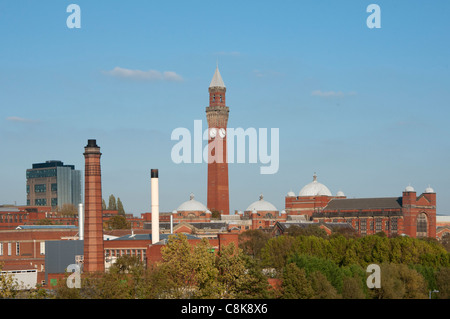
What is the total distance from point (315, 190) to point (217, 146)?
1130 inches

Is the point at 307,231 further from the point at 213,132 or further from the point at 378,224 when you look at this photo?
the point at 213,132

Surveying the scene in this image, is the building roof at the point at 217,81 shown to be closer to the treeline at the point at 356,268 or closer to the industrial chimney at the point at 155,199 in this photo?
the treeline at the point at 356,268

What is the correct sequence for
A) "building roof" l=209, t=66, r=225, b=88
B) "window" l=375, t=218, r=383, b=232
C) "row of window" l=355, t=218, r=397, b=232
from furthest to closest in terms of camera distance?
1. "building roof" l=209, t=66, r=225, b=88
2. "window" l=375, t=218, r=383, b=232
3. "row of window" l=355, t=218, r=397, b=232

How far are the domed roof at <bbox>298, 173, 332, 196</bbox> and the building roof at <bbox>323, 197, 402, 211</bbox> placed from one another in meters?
4.69

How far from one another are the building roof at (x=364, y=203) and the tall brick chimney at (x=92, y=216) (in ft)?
284

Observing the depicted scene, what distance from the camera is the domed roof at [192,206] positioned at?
158738 mm

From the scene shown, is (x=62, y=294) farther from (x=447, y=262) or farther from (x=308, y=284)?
(x=447, y=262)

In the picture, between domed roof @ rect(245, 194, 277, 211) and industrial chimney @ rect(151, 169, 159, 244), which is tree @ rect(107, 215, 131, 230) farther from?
industrial chimney @ rect(151, 169, 159, 244)

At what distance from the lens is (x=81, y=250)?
283ft

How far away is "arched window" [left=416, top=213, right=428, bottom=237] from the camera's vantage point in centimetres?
14950

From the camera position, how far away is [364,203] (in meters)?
155

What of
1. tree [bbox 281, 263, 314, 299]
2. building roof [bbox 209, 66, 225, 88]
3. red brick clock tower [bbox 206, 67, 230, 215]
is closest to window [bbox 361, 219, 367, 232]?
red brick clock tower [bbox 206, 67, 230, 215]
